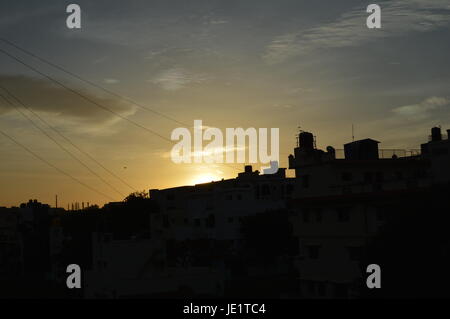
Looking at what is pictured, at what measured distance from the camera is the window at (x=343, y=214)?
42.2 metres

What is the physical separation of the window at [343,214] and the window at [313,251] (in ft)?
12.2

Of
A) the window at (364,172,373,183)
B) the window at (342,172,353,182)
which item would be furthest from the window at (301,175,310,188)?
the window at (364,172,373,183)

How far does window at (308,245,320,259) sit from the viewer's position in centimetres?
4538

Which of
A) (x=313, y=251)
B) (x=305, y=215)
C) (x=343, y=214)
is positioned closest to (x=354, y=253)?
(x=343, y=214)

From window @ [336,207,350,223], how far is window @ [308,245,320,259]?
373cm

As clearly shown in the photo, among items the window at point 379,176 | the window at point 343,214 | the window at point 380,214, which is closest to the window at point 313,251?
the window at point 343,214

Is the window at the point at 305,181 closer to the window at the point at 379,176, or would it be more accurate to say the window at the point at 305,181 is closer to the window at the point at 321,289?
the window at the point at 379,176

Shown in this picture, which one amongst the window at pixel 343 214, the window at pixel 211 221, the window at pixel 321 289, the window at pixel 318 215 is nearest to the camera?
the window at pixel 343 214

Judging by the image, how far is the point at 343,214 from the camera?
140 feet
